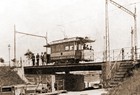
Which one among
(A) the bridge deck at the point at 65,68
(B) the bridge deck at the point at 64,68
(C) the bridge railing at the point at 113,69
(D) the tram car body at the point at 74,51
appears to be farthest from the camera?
(D) the tram car body at the point at 74,51

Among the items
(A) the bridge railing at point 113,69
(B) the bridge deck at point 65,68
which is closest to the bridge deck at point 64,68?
(B) the bridge deck at point 65,68

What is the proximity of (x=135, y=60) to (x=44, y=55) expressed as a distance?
67.5 ft

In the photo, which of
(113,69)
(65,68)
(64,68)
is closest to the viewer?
(113,69)

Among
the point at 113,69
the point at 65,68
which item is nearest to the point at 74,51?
the point at 65,68

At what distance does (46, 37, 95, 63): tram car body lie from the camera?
1437 inches

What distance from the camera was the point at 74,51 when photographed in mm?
36750

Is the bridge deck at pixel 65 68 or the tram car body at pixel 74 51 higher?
the tram car body at pixel 74 51

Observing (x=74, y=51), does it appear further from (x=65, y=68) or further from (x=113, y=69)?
(x=113, y=69)

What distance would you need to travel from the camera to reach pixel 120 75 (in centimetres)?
2361

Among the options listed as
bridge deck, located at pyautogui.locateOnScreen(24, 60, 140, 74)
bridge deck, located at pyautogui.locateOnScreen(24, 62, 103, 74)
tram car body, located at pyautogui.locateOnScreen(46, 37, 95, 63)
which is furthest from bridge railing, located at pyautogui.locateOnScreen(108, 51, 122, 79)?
tram car body, located at pyautogui.locateOnScreen(46, 37, 95, 63)

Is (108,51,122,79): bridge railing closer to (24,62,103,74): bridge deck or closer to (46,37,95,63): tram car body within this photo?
(24,62,103,74): bridge deck

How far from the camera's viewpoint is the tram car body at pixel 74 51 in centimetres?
3650

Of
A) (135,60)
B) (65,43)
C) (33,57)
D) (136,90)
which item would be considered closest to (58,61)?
(65,43)

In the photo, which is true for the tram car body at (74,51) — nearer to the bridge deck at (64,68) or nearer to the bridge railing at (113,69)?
the bridge deck at (64,68)
